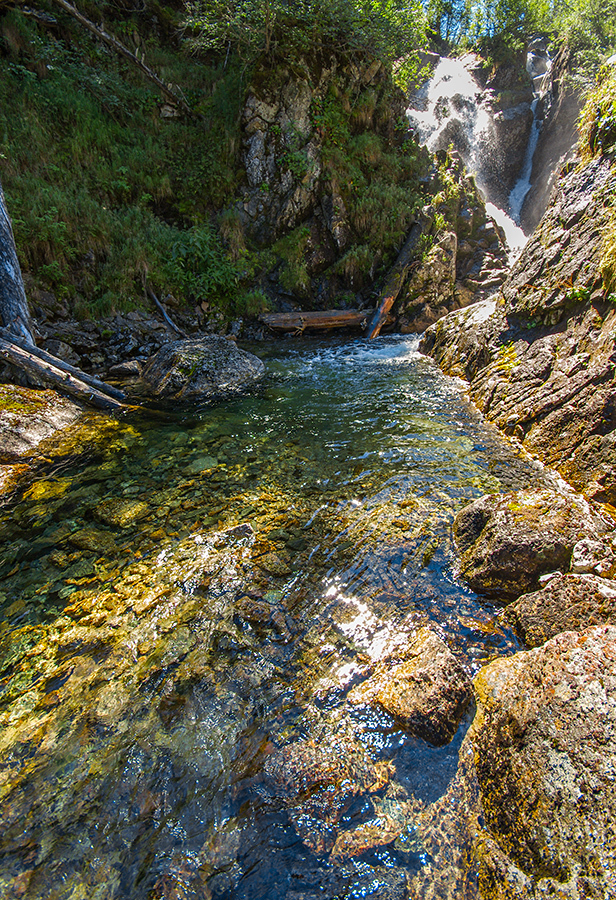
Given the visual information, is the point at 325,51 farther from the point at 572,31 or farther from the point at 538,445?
the point at 572,31

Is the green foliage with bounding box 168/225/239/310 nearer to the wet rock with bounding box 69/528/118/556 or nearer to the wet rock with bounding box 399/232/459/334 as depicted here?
the wet rock with bounding box 399/232/459/334

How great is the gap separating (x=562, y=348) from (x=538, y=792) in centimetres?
498

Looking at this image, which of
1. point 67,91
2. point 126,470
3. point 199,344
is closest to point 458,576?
point 126,470

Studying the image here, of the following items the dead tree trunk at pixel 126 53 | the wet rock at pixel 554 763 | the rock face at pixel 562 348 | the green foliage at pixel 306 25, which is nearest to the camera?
the wet rock at pixel 554 763

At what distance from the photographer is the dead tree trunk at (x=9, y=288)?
5.88 m

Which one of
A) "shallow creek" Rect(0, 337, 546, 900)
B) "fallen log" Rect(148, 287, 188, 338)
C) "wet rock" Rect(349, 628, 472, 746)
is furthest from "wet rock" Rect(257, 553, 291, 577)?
"fallen log" Rect(148, 287, 188, 338)

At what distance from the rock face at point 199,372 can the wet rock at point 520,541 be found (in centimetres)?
538

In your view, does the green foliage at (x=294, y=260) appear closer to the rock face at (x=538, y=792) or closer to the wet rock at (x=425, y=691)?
the wet rock at (x=425, y=691)

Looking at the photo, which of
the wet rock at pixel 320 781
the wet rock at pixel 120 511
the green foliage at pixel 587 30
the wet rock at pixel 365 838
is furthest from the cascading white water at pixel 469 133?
the wet rock at pixel 365 838

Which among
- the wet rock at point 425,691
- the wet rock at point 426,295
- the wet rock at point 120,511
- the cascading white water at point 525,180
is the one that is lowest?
the wet rock at point 120,511

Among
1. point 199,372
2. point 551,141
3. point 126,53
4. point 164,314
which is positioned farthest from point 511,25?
point 199,372

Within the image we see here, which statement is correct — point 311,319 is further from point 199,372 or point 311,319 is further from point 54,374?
point 54,374

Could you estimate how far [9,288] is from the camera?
598 centimetres

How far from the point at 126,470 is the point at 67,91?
Result: 13.7m
